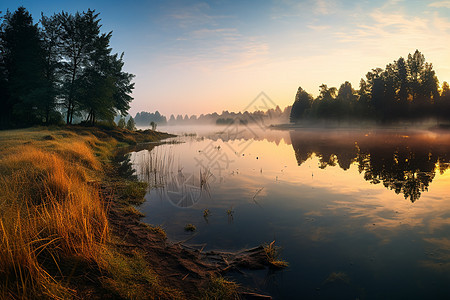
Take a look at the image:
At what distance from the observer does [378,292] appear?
495cm

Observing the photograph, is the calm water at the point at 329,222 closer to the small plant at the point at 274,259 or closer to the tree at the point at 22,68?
the small plant at the point at 274,259

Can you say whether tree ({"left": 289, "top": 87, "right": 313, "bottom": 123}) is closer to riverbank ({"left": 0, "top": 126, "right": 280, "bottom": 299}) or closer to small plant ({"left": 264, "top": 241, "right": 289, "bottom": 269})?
small plant ({"left": 264, "top": 241, "right": 289, "bottom": 269})

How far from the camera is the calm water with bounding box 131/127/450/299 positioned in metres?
5.29

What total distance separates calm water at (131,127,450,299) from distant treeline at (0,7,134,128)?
30463mm

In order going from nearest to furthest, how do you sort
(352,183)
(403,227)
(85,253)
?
1. (85,253)
2. (403,227)
3. (352,183)

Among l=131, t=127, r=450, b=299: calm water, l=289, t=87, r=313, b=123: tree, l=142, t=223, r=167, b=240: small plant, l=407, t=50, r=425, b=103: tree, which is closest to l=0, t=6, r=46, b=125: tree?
l=131, t=127, r=450, b=299: calm water

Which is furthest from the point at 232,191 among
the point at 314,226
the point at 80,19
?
the point at 80,19

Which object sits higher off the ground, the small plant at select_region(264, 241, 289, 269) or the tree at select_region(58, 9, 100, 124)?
the tree at select_region(58, 9, 100, 124)

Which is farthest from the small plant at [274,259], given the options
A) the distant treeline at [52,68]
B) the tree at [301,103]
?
the tree at [301,103]

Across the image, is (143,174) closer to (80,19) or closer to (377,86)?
(80,19)

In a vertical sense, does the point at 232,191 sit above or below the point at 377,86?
below

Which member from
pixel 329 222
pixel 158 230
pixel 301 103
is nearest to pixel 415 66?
pixel 301 103

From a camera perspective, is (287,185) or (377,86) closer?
(287,185)

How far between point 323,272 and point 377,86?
79167 mm
